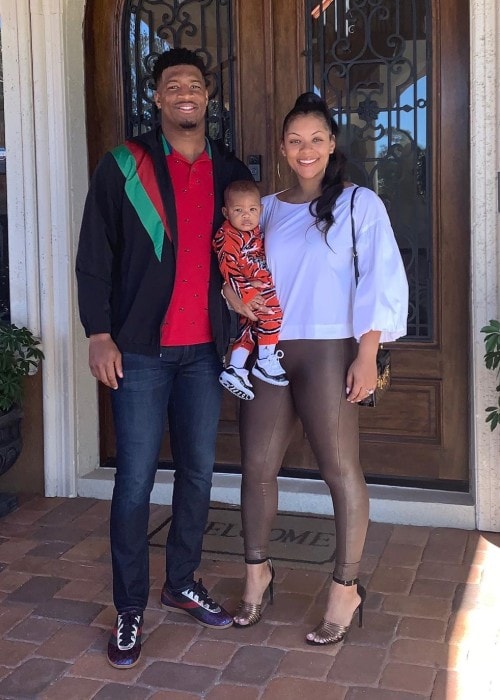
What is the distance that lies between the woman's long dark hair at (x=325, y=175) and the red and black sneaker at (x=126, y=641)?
59.1 inches

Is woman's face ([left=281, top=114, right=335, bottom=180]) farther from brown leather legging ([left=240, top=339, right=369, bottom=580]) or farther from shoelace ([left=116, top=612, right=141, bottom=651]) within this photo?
shoelace ([left=116, top=612, right=141, bottom=651])

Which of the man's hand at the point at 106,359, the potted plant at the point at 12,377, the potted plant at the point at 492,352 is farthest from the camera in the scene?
the potted plant at the point at 12,377

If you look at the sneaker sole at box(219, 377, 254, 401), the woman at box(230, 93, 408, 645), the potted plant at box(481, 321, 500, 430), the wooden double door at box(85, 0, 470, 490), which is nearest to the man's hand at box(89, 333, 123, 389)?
the sneaker sole at box(219, 377, 254, 401)

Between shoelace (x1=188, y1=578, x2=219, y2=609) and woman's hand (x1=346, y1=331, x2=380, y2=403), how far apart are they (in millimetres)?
980

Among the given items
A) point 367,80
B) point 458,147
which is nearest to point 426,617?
point 458,147

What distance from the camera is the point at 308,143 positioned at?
9.46 feet

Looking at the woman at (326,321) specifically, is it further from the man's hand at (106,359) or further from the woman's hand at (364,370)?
the man's hand at (106,359)

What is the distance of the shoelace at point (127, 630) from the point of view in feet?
9.65

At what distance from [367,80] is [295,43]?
419mm

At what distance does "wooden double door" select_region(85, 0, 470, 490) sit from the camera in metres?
4.05

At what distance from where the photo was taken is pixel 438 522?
4.11 meters

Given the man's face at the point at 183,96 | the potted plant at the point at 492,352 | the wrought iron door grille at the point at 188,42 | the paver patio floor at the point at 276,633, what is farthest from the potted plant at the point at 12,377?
the potted plant at the point at 492,352

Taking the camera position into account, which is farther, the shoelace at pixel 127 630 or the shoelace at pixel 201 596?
the shoelace at pixel 201 596

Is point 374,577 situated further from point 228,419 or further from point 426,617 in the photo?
point 228,419
